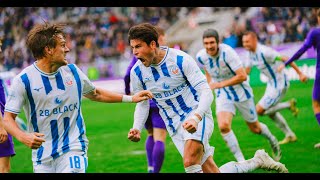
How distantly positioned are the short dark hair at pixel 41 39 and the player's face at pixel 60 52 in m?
0.04

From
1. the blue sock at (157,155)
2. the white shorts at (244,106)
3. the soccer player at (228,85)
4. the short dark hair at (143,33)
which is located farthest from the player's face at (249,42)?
the short dark hair at (143,33)

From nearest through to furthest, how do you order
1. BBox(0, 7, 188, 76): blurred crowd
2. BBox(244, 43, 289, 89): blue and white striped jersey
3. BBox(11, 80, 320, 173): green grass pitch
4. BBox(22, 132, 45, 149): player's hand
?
BBox(22, 132, 45, 149): player's hand
BBox(11, 80, 320, 173): green grass pitch
BBox(244, 43, 289, 89): blue and white striped jersey
BBox(0, 7, 188, 76): blurred crowd

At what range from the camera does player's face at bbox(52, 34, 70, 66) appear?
579 cm

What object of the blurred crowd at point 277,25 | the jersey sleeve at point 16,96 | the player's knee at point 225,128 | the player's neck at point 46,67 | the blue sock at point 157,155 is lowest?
the blue sock at point 157,155

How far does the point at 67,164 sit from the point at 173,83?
1323 millimetres

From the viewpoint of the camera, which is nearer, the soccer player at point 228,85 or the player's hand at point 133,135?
the player's hand at point 133,135

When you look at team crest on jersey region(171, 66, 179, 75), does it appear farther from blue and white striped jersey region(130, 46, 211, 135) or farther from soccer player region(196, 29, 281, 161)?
soccer player region(196, 29, 281, 161)

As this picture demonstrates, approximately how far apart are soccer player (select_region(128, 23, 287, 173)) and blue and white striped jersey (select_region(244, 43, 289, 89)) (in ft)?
17.6

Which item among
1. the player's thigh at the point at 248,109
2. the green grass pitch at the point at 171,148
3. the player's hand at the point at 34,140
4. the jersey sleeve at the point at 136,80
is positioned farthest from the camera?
the player's thigh at the point at 248,109

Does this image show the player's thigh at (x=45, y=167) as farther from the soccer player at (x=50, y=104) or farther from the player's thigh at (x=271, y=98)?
the player's thigh at (x=271, y=98)

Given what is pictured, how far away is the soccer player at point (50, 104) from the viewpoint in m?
5.75

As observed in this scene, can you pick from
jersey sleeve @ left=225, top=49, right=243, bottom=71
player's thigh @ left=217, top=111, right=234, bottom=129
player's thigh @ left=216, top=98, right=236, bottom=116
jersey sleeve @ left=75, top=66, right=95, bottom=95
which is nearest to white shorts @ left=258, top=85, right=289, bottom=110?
player's thigh @ left=216, top=98, right=236, bottom=116

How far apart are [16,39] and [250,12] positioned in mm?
12122

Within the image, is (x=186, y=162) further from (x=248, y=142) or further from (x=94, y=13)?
(x=94, y=13)
